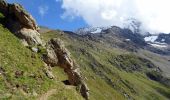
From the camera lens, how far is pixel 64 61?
73125 millimetres

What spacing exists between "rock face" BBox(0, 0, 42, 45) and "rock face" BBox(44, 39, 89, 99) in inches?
161

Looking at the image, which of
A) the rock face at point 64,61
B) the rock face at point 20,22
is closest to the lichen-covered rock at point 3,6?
the rock face at point 20,22

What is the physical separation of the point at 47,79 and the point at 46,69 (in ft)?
7.87

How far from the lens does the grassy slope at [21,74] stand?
171ft

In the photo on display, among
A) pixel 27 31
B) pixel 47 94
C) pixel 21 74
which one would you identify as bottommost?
pixel 47 94

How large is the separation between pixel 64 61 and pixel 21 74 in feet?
62.5

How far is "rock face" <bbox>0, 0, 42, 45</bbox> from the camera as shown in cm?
6519

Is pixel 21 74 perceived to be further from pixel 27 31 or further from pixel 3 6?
pixel 3 6

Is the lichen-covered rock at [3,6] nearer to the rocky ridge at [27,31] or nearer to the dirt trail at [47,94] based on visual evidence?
the rocky ridge at [27,31]

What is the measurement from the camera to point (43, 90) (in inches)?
2237

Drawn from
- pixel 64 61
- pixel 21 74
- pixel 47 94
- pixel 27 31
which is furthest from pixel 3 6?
pixel 47 94

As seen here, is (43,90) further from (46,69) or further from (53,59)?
(53,59)

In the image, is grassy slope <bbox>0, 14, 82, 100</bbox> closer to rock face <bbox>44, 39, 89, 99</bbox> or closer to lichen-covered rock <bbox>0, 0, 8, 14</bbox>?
lichen-covered rock <bbox>0, 0, 8, 14</bbox>

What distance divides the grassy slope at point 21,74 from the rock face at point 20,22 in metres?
1.93
